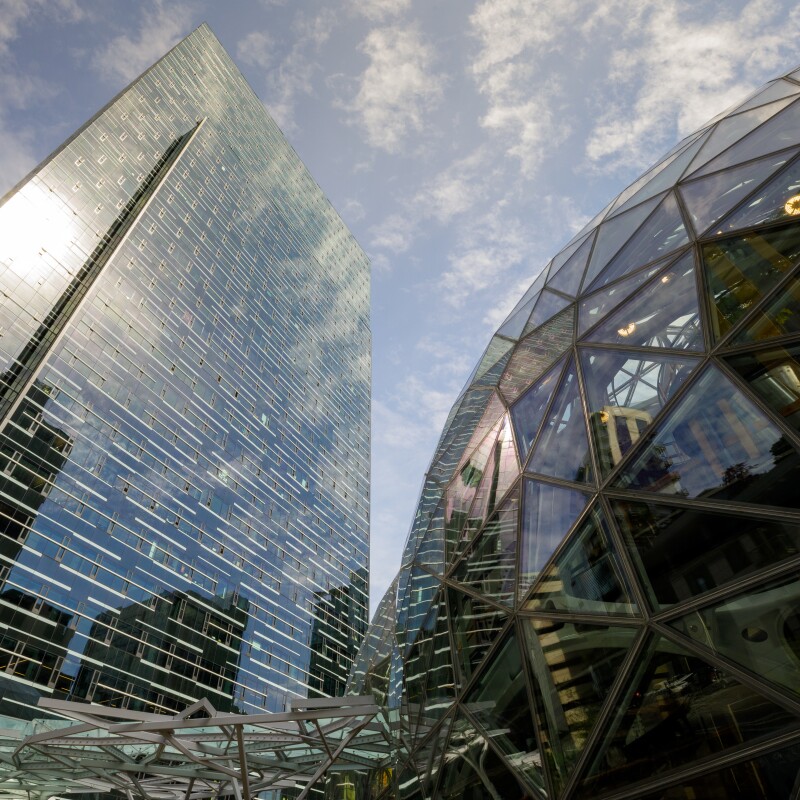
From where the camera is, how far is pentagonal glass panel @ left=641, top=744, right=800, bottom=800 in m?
5.58

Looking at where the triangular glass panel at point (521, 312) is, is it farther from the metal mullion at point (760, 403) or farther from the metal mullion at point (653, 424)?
the metal mullion at point (760, 403)

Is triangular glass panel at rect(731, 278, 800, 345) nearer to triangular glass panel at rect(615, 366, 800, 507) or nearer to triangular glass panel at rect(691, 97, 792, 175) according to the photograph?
triangular glass panel at rect(615, 366, 800, 507)

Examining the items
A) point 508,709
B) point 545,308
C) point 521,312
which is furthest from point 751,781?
point 521,312

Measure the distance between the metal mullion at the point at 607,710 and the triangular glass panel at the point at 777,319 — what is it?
4.01 metres

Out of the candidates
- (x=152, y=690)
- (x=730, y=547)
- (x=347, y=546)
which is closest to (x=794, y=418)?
(x=730, y=547)

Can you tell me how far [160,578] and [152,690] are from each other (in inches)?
358

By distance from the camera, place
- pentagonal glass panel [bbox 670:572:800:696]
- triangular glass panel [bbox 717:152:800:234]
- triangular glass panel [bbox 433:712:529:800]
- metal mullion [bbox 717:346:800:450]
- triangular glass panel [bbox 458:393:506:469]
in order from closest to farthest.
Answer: pentagonal glass panel [bbox 670:572:800:696]
metal mullion [bbox 717:346:800:450]
triangular glass panel [bbox 433:712:529:800]
triangular glass panel [bbox 717:152:800:234]
triangular glass panel [bbox 458:393:506:469]

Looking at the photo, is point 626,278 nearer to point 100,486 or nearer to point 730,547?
point 730,547

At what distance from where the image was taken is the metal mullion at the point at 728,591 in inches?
242

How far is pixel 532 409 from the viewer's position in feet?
35.8

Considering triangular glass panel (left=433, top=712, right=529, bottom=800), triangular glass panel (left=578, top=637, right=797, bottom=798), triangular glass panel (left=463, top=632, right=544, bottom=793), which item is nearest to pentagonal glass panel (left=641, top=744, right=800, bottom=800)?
triangular glass panel (left=578, top=637, right=797, bottom=798)

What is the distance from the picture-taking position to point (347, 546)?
85.9 metres

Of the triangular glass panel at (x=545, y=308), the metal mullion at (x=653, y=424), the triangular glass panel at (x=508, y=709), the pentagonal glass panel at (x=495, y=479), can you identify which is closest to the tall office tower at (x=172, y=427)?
the pentagonal glass panel at (x=495, y=479)

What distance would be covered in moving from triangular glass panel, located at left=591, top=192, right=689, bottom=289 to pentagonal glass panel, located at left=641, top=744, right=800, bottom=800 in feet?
24.6
